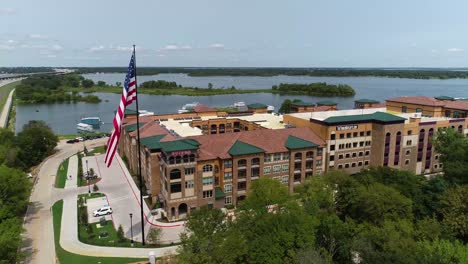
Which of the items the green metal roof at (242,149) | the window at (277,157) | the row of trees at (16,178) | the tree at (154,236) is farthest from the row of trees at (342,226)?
the row of trees at (16,178)

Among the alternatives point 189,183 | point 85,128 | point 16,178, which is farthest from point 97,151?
point 189,183

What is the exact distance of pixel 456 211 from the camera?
43469 mm

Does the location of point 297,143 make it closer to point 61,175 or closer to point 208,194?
point 208,194

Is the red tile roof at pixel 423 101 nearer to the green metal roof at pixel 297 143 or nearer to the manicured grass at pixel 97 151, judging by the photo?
the green metal roof at pixel 297 143

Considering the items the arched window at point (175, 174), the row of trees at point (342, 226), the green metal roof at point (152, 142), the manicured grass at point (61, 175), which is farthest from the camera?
the manicured grass at point (61, 175)

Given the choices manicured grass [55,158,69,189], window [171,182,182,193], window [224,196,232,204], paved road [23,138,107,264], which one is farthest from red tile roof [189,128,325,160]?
manicured grass [55,158,69,189]

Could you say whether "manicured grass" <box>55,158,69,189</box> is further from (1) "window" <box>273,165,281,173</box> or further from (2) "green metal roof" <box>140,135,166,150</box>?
(1) "window" <box>273,165,281,173</box>

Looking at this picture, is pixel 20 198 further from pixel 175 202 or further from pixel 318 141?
pixel 318 141

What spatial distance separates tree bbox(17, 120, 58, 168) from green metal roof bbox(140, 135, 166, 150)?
119ft

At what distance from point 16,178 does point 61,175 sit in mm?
23484

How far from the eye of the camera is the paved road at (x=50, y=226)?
43.2 meters

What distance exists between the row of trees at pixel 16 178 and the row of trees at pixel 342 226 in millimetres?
18530

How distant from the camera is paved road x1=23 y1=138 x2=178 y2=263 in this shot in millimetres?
43188

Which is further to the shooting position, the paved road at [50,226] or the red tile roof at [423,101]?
the red tile roof at [423,101]
